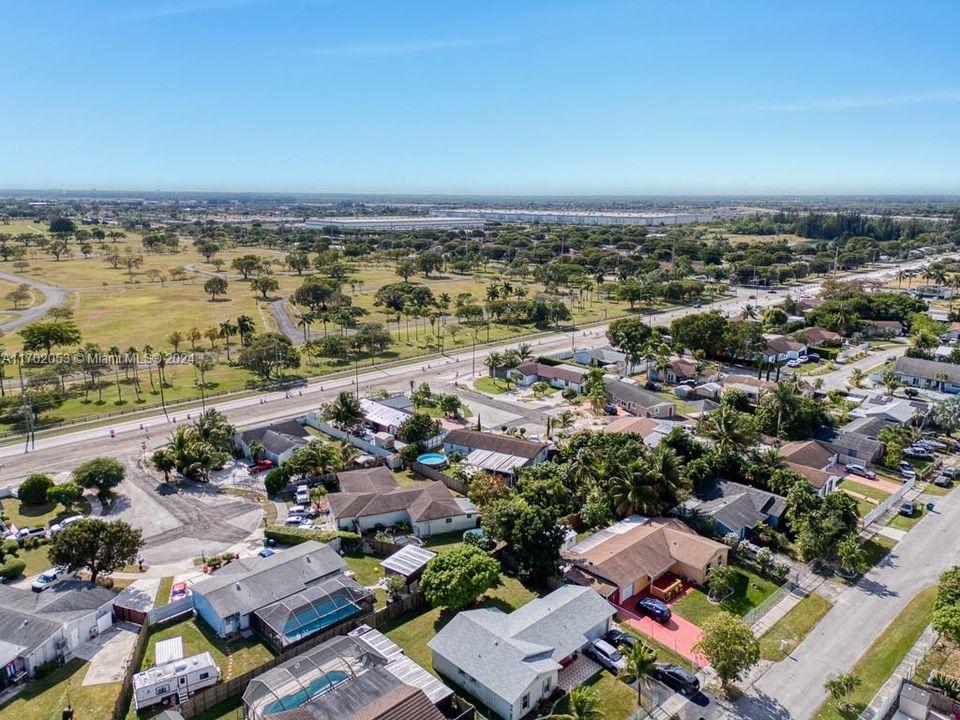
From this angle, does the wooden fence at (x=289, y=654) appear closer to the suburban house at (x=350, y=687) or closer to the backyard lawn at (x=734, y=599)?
the suburban house at (x=350, y=687)

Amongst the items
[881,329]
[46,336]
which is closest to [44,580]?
[46,336]

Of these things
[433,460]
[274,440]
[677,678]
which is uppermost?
[274,440]

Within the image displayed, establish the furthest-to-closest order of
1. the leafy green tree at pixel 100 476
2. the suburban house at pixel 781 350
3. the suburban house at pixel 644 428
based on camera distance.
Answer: the suburban house at pixel 781 350, the suburban house at pixel 644 428, the leafy green tree at pixel 100 476

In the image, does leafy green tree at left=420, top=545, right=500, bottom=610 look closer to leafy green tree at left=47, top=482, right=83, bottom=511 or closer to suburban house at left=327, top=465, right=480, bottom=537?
suburban house at left=327, top=465, right=480, bottom=537

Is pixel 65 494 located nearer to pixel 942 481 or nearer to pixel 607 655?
pixel 607 655

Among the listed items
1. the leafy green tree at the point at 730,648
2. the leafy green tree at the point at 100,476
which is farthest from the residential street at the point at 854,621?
the leafy green tree at the point at 100,476

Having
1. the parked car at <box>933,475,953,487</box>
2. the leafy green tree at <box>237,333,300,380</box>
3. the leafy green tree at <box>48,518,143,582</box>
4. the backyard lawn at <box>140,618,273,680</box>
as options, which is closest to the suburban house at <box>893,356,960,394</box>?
the parked car at <box>933,475,953,487</box>

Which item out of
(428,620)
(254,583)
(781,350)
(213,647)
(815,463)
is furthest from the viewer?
(781,350)
